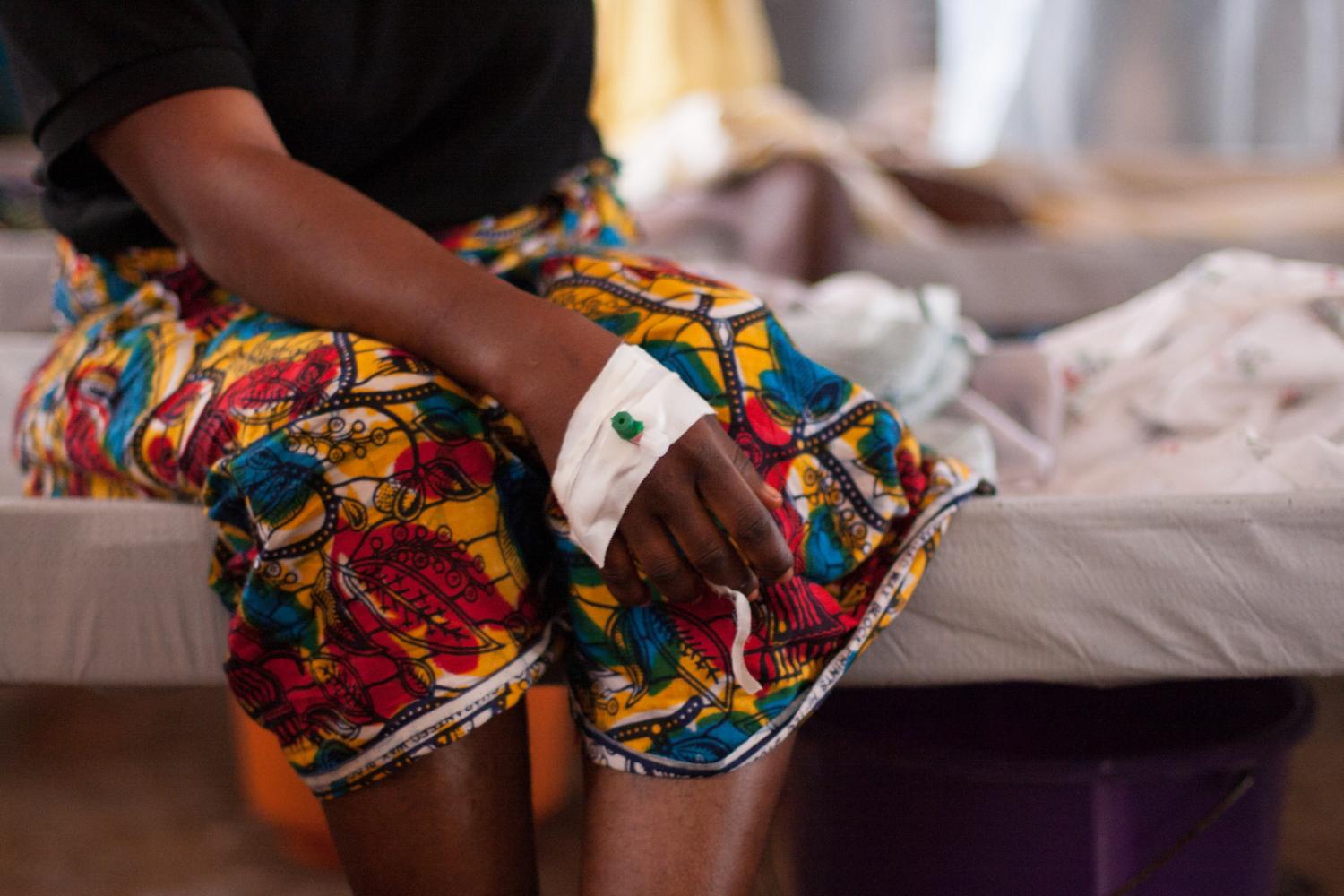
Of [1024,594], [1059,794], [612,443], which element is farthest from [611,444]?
[1059,794]

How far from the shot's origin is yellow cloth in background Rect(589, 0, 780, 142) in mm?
2480

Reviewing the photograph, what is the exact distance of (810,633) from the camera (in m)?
0.52

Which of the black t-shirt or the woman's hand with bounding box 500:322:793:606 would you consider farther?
the black t-shirt

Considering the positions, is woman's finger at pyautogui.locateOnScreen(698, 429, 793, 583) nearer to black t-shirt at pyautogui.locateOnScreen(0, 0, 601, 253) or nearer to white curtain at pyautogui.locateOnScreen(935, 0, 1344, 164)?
black t-shirt at pyautogui.locateOnScreen(0, 0, 601, 253)

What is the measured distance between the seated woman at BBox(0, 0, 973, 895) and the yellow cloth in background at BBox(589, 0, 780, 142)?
1892 mm

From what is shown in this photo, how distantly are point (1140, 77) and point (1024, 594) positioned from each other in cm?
253

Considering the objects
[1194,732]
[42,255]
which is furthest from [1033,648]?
[42,255]

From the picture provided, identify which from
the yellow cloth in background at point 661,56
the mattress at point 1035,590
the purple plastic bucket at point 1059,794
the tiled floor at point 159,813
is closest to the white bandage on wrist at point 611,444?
the mattress at point 1035,590

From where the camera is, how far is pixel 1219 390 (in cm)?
81

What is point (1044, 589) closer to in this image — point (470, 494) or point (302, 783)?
point (470, 494)

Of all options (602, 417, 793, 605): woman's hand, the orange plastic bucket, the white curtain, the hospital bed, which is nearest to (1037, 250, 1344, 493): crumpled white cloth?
the hospital bed

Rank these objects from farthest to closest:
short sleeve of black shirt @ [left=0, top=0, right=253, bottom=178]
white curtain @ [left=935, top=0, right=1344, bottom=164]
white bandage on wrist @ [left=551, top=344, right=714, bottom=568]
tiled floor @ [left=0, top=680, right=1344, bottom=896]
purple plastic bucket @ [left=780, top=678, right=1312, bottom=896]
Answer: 1. white curtain @ [left=935, top=0, right=1344, bottom=164]
2. tiled floor @ [left=0, top=680, right=1344, bottom=896]
3. purple plastic bucket @ [left=780, top=678, right=1312, bottom=896]
4. short sleeve of black shirt @ [left=0, top=0, right=253, bottom=178]
5. white bandage on wrist @ [left=551, top=344, right=714, bottom=568]

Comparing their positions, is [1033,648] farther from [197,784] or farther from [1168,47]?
[1168,47]

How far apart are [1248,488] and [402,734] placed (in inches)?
21.0
